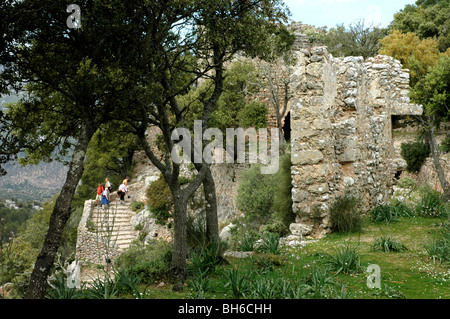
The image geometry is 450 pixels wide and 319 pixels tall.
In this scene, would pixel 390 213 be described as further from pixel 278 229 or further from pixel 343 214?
pixel 278 229

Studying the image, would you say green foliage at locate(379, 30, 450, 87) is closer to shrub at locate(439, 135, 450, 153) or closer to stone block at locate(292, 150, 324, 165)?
shrub at locate(439, 135, 450, 153)

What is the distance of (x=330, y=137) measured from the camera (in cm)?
983

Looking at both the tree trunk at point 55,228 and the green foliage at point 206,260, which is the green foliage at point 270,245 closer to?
the green foliage at point 206,260

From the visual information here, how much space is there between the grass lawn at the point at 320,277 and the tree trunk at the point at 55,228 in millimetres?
1463

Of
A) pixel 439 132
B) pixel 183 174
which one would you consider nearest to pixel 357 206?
pixel 439 132

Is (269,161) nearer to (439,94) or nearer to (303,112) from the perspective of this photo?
(439,94)

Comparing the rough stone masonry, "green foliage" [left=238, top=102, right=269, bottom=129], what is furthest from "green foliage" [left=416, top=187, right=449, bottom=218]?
"green foliage" [left=238, top=102, right=269, bottom=129]

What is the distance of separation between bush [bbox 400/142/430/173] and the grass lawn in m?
Answer: 12.6

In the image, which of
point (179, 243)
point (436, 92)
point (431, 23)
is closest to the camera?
point (179, 243)

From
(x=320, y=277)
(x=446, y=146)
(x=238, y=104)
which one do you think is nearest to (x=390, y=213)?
(x=320, y=277)

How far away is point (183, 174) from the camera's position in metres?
25.3

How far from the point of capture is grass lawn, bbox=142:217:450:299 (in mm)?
5004

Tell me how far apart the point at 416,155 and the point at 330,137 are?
1211 cm
